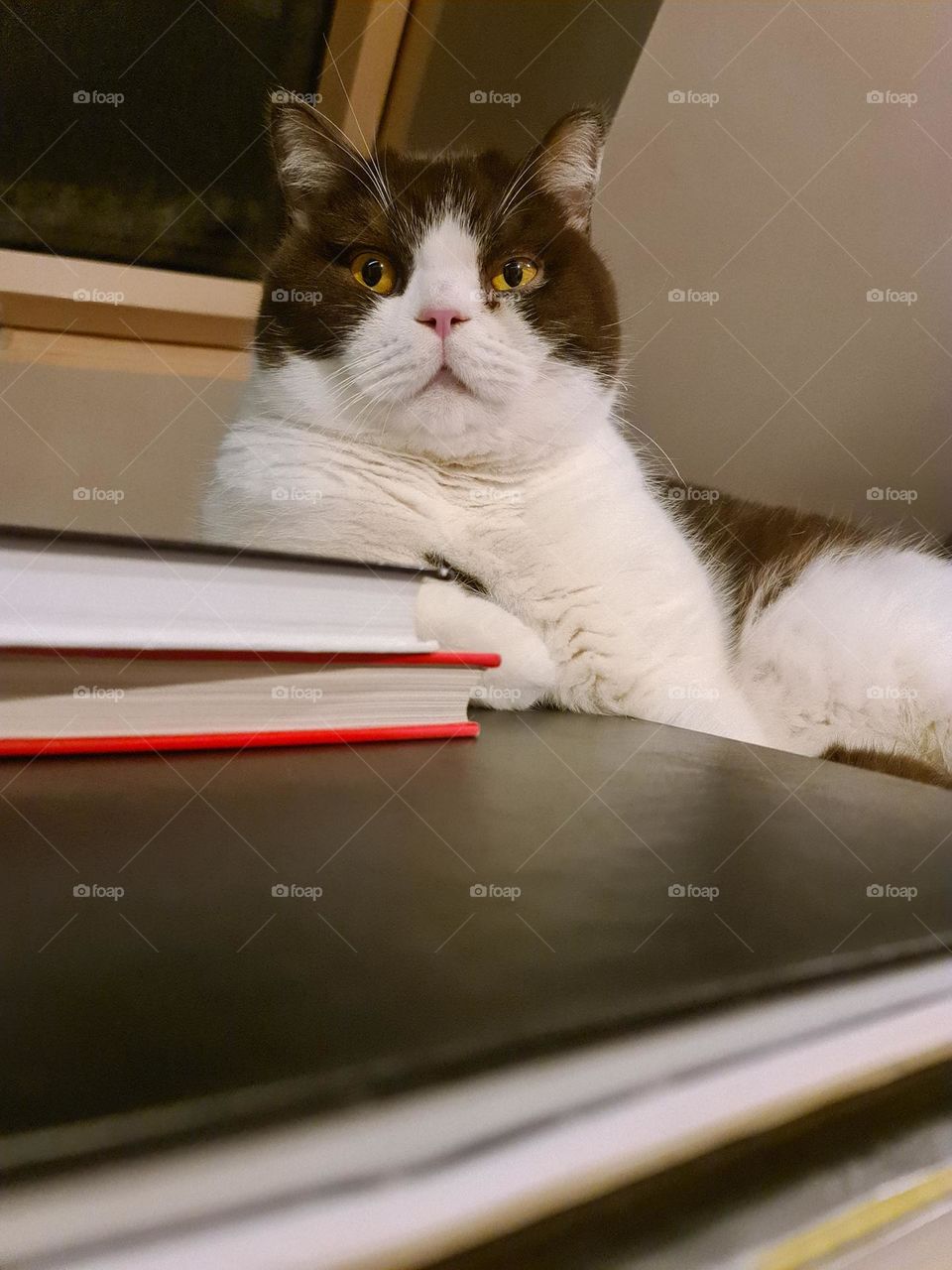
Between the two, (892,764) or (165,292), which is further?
(165,292)

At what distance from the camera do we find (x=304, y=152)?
1009mm

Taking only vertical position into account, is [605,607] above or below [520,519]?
below

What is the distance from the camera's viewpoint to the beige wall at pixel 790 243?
1320 millimetres

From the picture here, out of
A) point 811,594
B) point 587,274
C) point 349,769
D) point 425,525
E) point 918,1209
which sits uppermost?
point 587,274

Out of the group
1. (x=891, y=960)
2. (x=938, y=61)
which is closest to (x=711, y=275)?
(x=938, y=61)

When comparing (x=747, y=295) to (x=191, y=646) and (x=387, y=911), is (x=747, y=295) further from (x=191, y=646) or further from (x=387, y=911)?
(x=387, y=911)

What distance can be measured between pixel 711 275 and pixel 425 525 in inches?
38.2

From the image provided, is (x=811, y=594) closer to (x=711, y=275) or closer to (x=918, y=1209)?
(x=711, y=275)

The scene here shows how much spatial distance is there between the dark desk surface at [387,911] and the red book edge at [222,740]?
Result: 0.01 m

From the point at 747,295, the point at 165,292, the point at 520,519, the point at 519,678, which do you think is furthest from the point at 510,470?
the point at 747,295

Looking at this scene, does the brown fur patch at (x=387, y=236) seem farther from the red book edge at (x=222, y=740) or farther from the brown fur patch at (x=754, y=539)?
the red book edge at (x=222, y=740)

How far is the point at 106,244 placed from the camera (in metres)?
1.21

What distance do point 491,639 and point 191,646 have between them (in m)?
0.33

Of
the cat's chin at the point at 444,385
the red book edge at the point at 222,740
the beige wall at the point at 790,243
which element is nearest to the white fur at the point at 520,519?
the cat's chin at the point at 444,385
